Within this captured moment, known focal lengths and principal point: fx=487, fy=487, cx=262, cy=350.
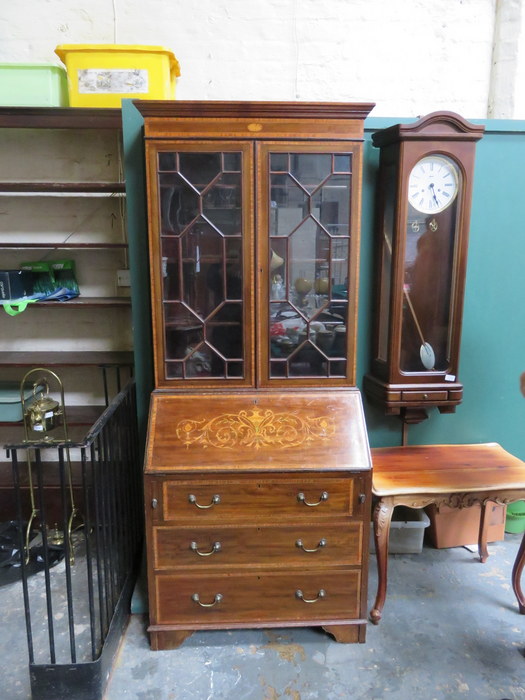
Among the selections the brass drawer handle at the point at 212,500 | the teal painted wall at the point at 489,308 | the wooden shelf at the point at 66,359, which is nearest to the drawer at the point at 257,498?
the brass drawer handle at the point at 212,500

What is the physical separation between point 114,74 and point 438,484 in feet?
7.29

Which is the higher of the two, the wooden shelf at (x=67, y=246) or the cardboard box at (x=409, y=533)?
the wooden shelf at (x=67, y=246)

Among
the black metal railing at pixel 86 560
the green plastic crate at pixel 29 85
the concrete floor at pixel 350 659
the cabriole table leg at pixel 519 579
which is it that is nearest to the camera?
the black metal railing at pixel 86 560

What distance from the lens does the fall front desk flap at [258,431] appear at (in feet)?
5.65

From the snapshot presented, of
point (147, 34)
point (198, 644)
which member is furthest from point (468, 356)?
point (147, 34)

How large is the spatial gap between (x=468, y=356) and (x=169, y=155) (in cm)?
162

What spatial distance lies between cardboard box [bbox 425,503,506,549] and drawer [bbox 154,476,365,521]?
0.84m

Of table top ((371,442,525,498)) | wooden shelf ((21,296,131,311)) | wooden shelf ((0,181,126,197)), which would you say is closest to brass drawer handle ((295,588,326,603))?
table top ((371,442,525,498))

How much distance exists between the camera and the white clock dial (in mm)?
1974

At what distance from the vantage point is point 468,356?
2332 millimetres

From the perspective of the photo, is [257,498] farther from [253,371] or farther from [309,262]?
[309,262]

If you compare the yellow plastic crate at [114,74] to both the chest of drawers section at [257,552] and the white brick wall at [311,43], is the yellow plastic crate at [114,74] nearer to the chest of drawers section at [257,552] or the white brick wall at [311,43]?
the white brick wall at [311,43]

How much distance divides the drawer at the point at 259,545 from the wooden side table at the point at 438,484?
16cm

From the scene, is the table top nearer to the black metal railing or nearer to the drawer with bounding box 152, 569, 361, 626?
the drawer with bounding box 152, 569, 361, 626
